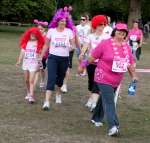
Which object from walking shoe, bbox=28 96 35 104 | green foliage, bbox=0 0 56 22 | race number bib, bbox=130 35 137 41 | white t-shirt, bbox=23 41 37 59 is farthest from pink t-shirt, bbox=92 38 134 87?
green foliage, bbox=0 0 56 22

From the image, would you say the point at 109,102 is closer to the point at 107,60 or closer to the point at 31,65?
the point at 107,60

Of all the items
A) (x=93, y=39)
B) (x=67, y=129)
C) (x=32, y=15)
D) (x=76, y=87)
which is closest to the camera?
(x=67, y=129)

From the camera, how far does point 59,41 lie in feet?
32.2

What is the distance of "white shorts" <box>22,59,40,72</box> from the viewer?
1070cm

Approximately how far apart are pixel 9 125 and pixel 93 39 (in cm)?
252

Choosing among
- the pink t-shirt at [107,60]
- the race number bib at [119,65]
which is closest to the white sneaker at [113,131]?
the pink t-shirt at [107,60]

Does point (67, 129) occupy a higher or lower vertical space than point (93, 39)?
lower

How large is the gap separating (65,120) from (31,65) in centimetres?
206

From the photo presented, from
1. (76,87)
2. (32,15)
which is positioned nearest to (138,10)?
(32,15)

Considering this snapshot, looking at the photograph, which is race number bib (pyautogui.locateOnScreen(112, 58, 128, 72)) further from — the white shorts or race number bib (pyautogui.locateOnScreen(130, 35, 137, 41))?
race number bib (pyautogui.locateOnScreen(130, 35, 137, 41))

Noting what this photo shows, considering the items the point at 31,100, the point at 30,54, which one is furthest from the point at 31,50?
the point at 31,100

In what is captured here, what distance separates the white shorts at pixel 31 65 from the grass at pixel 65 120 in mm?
689

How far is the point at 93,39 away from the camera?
9812 mm

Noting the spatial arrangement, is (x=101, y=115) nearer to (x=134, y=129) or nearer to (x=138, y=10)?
(x=134, y=129)
